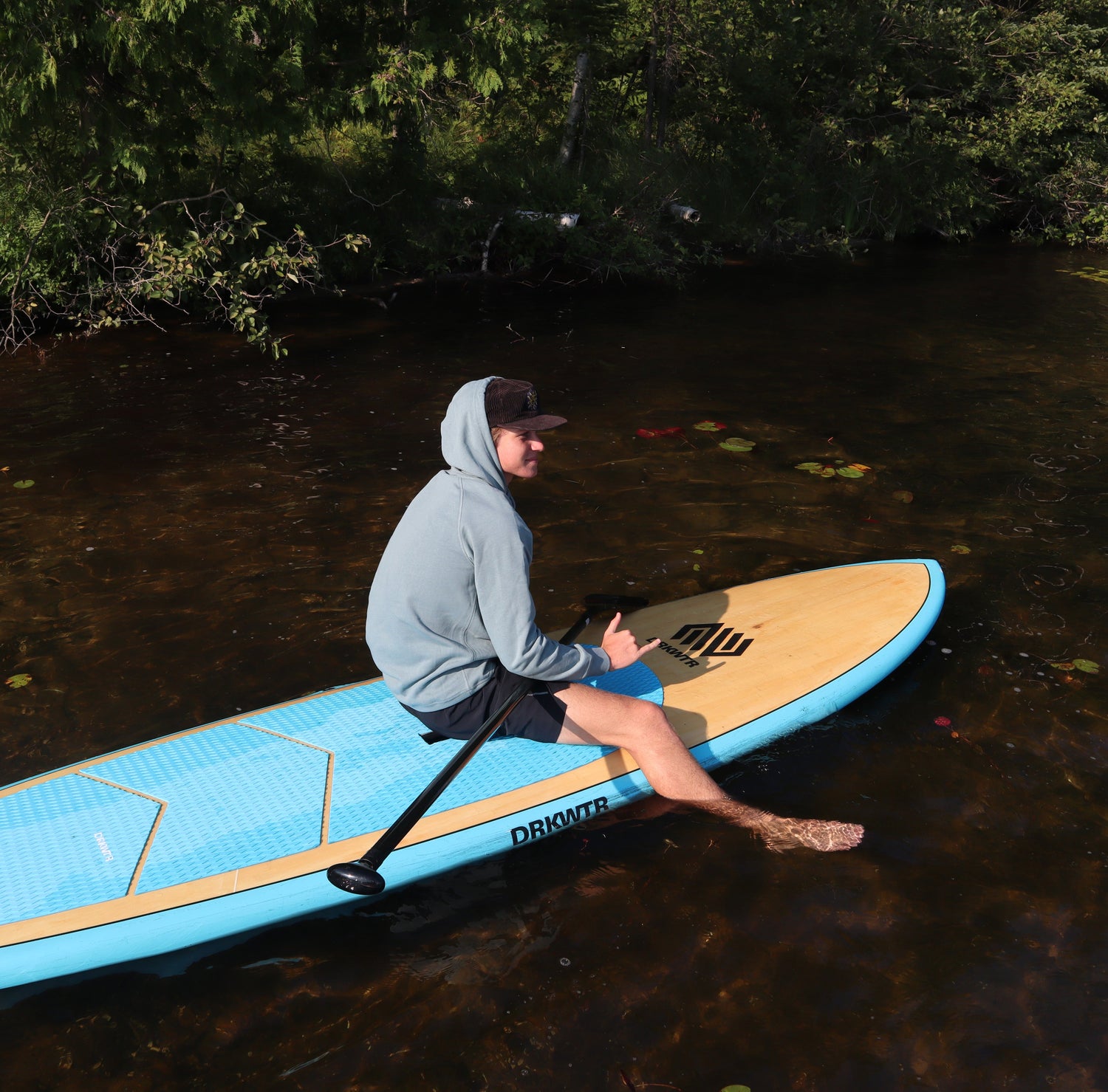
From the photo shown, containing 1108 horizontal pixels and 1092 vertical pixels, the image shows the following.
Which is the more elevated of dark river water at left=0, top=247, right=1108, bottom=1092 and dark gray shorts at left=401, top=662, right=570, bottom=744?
dark gray shorts at left=401, top=662, right=570, bottom=744

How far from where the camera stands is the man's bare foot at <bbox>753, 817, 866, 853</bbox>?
394cm

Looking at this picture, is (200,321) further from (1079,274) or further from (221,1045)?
(1079,274)

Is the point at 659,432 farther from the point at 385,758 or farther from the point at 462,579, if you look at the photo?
the point at 462,579

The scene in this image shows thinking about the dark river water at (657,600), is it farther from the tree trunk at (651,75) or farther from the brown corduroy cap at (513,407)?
the tree trunk at (651,75)

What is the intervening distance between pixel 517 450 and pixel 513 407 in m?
0.15

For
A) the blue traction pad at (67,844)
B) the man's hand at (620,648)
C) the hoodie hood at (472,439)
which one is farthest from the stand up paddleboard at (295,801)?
the hoodie hood at (472,439)

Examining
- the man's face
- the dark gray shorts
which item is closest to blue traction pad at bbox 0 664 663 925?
the dark gray shorts

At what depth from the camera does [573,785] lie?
3928mm

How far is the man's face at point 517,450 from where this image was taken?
134 inches

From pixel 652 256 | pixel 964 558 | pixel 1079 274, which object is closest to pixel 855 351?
pixel 652 256

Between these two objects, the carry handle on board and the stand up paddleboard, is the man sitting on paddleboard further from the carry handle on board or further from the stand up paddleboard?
the stand up paddleboard

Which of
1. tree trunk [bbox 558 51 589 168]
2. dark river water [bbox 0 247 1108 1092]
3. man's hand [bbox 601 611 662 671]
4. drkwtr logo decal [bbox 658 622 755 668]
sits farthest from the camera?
tree trunk [bbox 558 51 589 168]

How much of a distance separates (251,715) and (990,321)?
10832mm

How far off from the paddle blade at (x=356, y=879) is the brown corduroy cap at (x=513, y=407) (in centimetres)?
152
